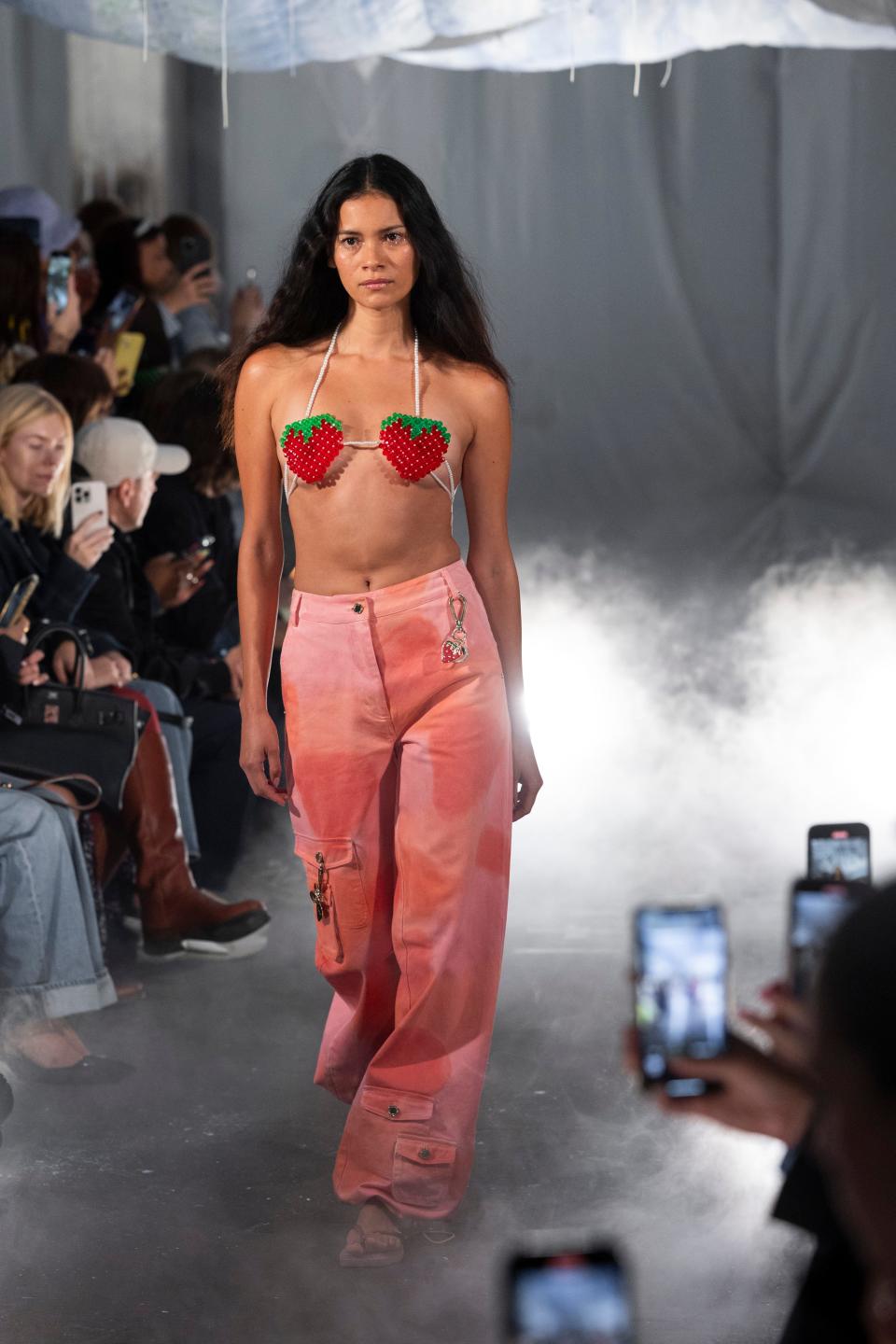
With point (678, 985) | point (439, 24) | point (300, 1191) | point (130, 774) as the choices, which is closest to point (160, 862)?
point (130, 774)

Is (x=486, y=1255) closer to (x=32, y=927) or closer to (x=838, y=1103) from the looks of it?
(x=32, y=927)

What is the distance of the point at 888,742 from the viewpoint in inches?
224

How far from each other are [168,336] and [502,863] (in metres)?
3.66

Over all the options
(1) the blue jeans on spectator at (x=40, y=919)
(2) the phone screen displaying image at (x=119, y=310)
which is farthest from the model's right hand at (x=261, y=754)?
(2) the phone screen displaying image at (x=119, y=310)

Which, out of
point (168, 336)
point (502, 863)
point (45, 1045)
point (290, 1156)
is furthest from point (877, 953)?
point (168, 336)

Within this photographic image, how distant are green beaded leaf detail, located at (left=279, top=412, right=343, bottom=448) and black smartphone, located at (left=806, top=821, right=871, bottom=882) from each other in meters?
1.03

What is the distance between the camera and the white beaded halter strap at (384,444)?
2.61 m

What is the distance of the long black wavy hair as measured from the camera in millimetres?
2662

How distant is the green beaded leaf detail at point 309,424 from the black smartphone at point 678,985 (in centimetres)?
132

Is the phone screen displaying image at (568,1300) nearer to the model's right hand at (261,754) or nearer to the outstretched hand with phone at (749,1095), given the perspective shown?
the outstretched hand with phone at (749,1095)

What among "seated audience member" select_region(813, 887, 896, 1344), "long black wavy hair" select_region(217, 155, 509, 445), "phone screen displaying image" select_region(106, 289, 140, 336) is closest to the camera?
"seated audience member" select_region(813, 887, 896, 1344)

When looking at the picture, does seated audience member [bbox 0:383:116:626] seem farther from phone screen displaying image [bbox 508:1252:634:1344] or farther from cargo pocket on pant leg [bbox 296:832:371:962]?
phone screen displaying image [bbox 508:1252:634:1344]

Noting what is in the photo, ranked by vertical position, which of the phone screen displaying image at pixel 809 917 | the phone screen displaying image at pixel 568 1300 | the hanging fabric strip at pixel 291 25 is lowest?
the phone screen displaying image at pixel 568 1300

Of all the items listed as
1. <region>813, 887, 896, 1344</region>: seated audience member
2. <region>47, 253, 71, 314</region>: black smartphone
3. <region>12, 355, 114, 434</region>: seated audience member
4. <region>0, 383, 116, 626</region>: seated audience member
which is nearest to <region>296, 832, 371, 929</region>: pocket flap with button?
<region>0, 383, 116, 626</region>: seated audience member
